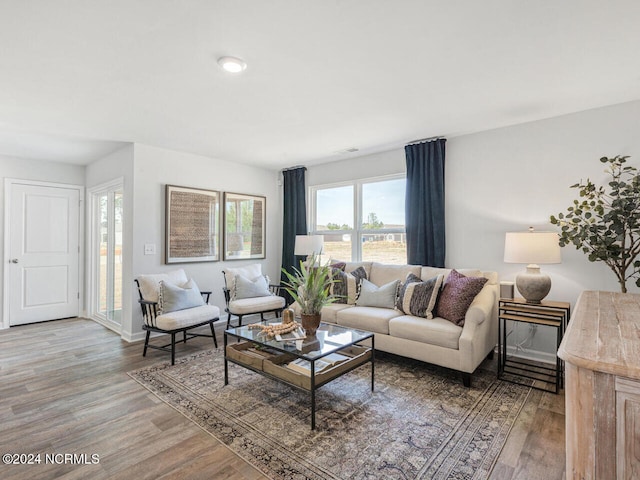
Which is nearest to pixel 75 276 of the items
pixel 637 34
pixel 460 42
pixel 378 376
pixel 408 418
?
pixel 378 376

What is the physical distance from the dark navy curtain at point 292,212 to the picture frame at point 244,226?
0.36m

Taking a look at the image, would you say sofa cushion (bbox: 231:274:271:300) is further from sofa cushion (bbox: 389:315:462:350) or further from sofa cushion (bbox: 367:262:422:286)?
sofa cushion (bbox: 389:315:462:350)

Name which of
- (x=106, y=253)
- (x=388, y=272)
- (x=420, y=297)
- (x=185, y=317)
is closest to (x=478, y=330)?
(x=420, y=297)

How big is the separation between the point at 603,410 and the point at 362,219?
Answer: 159 inches

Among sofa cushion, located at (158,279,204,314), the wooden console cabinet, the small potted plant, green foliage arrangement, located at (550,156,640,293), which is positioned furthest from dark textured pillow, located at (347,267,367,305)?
the wooden console cabinet

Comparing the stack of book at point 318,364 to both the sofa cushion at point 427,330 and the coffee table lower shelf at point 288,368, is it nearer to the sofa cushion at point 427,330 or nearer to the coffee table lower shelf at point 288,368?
the coffee table lower shelf at point 288,368

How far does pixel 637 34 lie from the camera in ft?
6.40

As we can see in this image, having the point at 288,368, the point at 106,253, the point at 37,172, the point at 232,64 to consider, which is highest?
the point at 232,64

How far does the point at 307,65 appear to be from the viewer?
2309 millimetres

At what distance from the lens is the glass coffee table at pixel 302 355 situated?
2.30 metres

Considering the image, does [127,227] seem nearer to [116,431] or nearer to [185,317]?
[185,317]

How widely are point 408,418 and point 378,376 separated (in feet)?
2.38

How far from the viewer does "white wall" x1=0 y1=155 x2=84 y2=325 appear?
4.65 meters

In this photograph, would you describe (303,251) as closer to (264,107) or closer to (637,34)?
(264,107)
